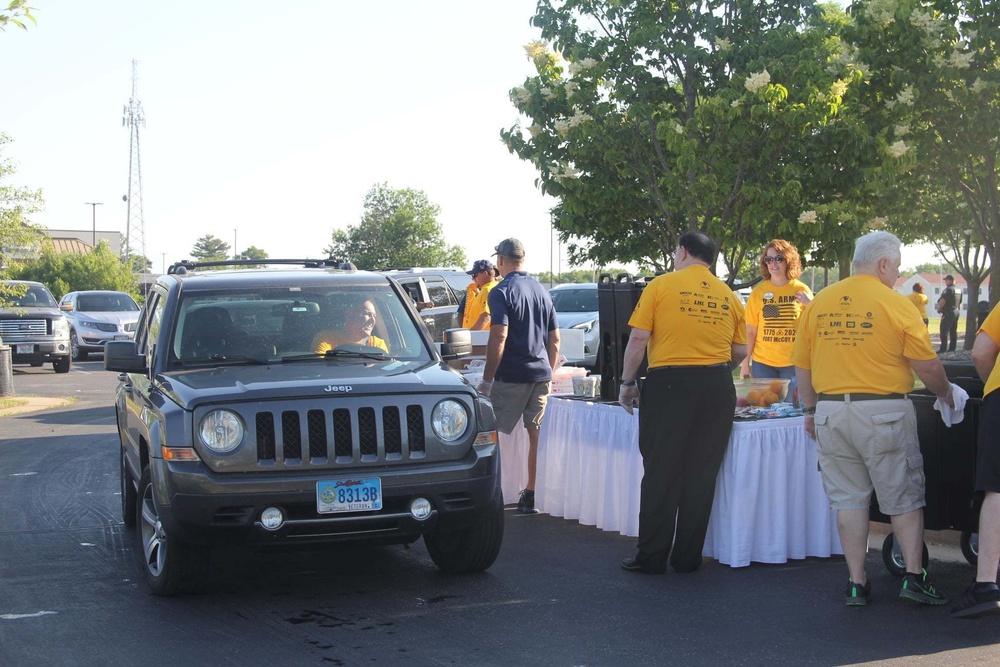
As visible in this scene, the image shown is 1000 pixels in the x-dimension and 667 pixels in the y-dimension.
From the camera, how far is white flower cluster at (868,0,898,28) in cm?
1955

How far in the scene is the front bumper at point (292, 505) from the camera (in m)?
5.75

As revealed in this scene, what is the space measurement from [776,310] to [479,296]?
3097 millimetres

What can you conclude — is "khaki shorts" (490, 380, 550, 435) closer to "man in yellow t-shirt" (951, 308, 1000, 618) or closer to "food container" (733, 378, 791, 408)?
"food container" (733, 378, 791, 408)

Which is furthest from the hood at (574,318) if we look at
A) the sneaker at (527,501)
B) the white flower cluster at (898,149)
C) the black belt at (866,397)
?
the black belt at (866,397)

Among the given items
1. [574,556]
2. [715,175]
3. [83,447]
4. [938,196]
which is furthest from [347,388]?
[938,196]

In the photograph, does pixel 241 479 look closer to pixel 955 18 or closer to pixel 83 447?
pixel 83 447

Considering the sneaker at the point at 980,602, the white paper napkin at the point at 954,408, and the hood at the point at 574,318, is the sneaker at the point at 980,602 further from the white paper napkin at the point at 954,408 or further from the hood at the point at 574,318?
the hood at the point at 574,318

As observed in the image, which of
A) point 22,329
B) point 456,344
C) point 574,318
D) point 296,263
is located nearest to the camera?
point 456,344

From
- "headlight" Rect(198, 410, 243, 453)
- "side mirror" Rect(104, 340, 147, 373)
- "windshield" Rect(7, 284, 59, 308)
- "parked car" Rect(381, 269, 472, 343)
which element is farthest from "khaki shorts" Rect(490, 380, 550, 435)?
"windshield" Rect(7, 284, 59, 308)

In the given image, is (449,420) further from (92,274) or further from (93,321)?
(92,274)

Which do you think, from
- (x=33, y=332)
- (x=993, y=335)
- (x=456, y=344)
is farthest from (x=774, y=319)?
(x=33, y=332)

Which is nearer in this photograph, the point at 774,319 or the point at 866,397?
the point at 866,397

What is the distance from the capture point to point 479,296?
11.0 m

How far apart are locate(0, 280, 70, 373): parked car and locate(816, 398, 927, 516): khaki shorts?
69.9ft
